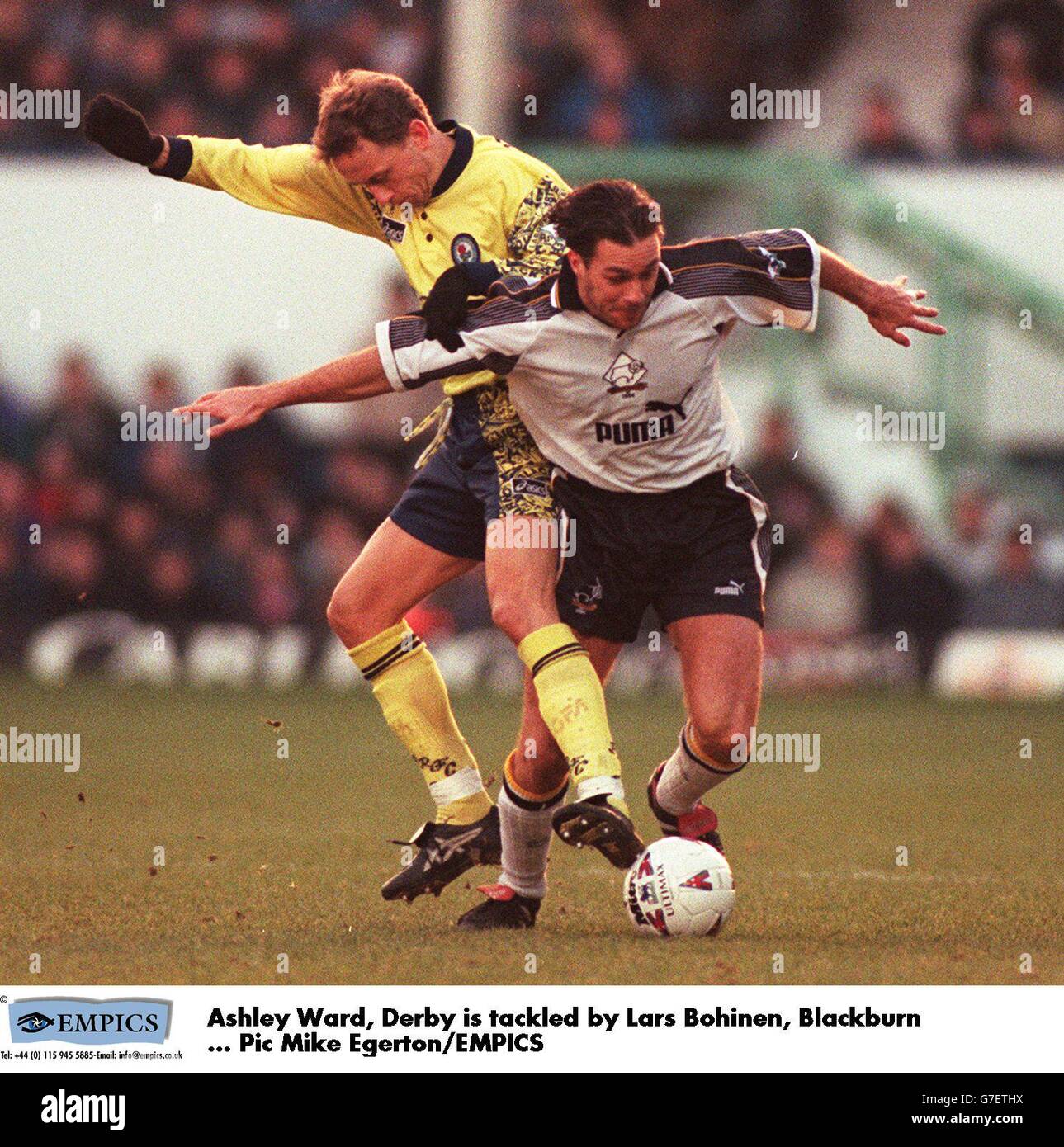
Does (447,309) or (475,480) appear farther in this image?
(475,480)

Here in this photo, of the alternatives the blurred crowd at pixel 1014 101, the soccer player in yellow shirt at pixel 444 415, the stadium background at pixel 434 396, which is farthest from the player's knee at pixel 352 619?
the blurred crowd at pixel 1014 101

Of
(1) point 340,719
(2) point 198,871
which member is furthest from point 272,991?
(1) point 340,719

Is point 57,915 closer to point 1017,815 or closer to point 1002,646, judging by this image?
point 1017,815

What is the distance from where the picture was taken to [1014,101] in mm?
18516

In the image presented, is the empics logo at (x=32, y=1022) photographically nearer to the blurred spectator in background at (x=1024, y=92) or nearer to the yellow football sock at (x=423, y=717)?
the yellow football sock at (x=423, y=717)

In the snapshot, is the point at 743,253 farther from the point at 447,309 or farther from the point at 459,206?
the point at 459,206

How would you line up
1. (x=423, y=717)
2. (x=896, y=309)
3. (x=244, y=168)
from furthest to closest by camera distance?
(x=244, y=168) → (x=423, y=717) → (x=896, y=309)

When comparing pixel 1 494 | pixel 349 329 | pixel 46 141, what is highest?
pixel 46 141

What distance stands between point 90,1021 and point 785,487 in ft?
38.1

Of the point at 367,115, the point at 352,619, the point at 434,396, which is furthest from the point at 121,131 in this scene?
the point at 434,396

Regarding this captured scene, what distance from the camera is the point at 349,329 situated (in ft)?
58.7

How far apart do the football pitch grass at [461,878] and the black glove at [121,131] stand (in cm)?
237

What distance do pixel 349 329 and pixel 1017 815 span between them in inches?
368

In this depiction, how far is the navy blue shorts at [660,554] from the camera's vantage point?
688 centimetres
